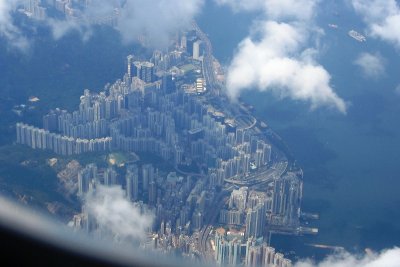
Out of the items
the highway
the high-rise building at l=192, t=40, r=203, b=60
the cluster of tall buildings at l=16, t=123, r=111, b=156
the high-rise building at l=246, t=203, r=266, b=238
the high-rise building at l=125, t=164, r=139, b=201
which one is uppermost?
the high-rise building at l=192, t=40, r=203, b=60

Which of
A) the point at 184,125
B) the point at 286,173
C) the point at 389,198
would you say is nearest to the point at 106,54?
the point at 184,125

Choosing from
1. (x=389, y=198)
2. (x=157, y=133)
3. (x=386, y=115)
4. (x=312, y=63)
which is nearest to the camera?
(x=389, y=198)

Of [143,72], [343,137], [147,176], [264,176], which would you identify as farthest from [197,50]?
[147,176]

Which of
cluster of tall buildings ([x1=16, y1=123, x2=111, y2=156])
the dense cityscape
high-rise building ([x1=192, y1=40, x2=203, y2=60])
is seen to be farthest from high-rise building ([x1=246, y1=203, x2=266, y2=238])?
high-rise building ([x1=192, y1=40, x2=203, y2=60])

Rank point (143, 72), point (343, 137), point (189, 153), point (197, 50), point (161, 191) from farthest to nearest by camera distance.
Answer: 1. point (197, 50)
2. point (143, 72)
3. point (343, 137)
4. point (189, 153)
5. point (161, 191)

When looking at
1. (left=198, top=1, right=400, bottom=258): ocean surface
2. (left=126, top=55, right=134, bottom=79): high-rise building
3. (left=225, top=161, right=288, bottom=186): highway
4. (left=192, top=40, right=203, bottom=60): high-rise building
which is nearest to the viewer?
(left=198, top=1, right=400, bottom=258): ocean surface

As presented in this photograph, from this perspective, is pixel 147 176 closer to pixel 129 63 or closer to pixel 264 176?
pixel 264 176

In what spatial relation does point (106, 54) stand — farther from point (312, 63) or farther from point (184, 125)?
point (312, 63)

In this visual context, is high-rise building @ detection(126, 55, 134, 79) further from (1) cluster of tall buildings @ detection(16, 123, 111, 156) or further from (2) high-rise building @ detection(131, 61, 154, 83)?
(1) cluster of tall buildings @ detection(16, 123, 111, 156)
